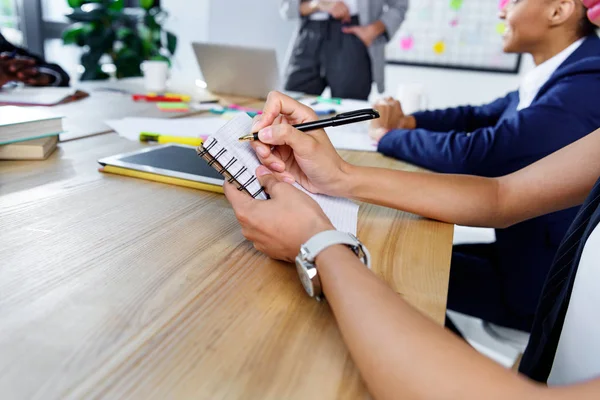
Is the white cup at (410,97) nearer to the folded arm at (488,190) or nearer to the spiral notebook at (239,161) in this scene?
the folded arm at (488,190)

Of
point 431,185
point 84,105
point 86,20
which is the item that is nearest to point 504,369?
point 431,185

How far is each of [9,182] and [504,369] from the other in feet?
2.44

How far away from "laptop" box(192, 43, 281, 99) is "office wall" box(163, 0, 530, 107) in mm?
1776

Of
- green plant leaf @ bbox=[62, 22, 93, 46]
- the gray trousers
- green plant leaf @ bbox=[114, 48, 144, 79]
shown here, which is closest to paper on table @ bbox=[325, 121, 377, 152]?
the gray trousers

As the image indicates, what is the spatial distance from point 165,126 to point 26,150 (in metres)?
0.36

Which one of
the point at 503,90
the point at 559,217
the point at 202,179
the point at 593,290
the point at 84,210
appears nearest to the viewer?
the point at 593,290

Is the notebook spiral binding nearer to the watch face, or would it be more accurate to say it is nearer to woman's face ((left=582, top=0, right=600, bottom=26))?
the watch face

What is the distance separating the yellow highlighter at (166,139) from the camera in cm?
103

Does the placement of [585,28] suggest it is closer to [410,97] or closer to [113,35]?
[410,97]

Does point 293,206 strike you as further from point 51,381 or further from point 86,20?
point 86,20

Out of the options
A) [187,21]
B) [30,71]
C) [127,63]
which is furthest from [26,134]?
[187,21]

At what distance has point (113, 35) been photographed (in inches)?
119

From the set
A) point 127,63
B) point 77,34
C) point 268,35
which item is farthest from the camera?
point 268,35

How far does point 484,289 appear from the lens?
1.13m
